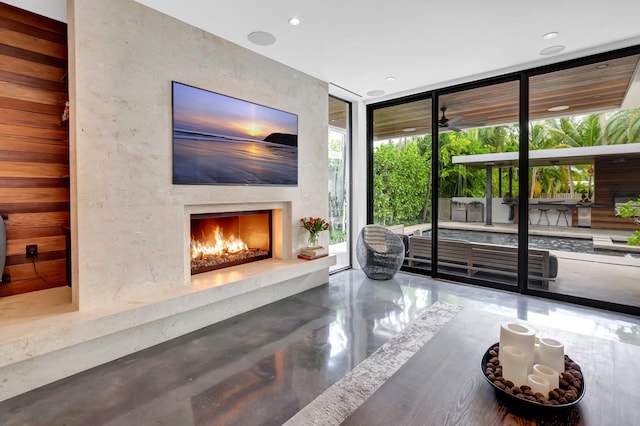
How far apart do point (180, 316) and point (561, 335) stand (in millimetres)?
2870

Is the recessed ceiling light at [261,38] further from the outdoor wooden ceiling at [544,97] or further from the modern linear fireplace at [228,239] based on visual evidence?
the outdoor wooden ceiling at [544,97]

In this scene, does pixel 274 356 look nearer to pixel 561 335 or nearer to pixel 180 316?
pixel 180 316

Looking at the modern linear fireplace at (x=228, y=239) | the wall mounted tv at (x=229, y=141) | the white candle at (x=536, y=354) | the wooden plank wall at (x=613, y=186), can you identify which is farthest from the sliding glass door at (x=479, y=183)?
the white candle at (x=536, y=354)

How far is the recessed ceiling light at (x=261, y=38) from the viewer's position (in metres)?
3.11

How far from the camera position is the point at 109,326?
2.31 m

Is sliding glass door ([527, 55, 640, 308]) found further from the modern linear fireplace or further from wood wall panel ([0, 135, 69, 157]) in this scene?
wood wall panel ([0, 135, 69, 157])

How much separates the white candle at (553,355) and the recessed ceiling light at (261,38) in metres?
3.22

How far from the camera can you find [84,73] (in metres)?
2.34

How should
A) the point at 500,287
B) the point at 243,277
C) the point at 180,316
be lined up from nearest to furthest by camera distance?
the point at 180,316, the point at 243,277, the point at 500,287

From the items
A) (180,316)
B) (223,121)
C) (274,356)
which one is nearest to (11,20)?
(223,121)

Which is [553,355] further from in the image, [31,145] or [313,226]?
[31,145]

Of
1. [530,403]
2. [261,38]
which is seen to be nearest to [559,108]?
[261,38]

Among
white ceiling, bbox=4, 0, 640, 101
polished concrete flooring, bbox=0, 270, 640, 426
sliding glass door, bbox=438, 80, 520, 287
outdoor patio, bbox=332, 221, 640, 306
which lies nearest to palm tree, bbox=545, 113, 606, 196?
sliding glass door, bbox=438, 80, 520, 287

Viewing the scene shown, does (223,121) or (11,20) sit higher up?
(11,20)
